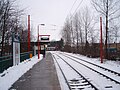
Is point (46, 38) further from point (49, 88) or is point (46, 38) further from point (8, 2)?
point (49, 88)

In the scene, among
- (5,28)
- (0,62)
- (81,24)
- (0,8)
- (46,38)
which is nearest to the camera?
(0,62)

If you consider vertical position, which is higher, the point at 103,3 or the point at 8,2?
the point at 103,3

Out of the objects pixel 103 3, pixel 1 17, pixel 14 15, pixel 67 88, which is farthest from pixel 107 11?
pixel 67 88

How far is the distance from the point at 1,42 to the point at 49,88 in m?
12.4

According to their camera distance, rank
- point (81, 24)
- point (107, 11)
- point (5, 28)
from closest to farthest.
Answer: point (5, 28) < point (107, 11) < point (81, 24)

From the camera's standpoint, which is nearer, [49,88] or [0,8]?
[49,88]

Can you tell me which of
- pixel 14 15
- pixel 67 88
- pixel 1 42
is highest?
pixel 14 15

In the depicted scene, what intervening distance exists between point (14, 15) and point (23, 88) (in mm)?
13405

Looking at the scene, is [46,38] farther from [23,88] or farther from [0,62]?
[23,88]

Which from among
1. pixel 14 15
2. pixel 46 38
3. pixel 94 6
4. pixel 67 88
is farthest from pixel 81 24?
pixel 67 88

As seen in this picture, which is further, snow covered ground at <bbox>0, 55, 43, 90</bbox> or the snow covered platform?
snow covered ground at <bbox>0, 55, 43, 90</bbox>

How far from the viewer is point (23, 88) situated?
11.3 m

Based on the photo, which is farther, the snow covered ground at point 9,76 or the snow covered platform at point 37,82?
the snow covered ground at point 9,76

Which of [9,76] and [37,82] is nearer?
[37,82]
